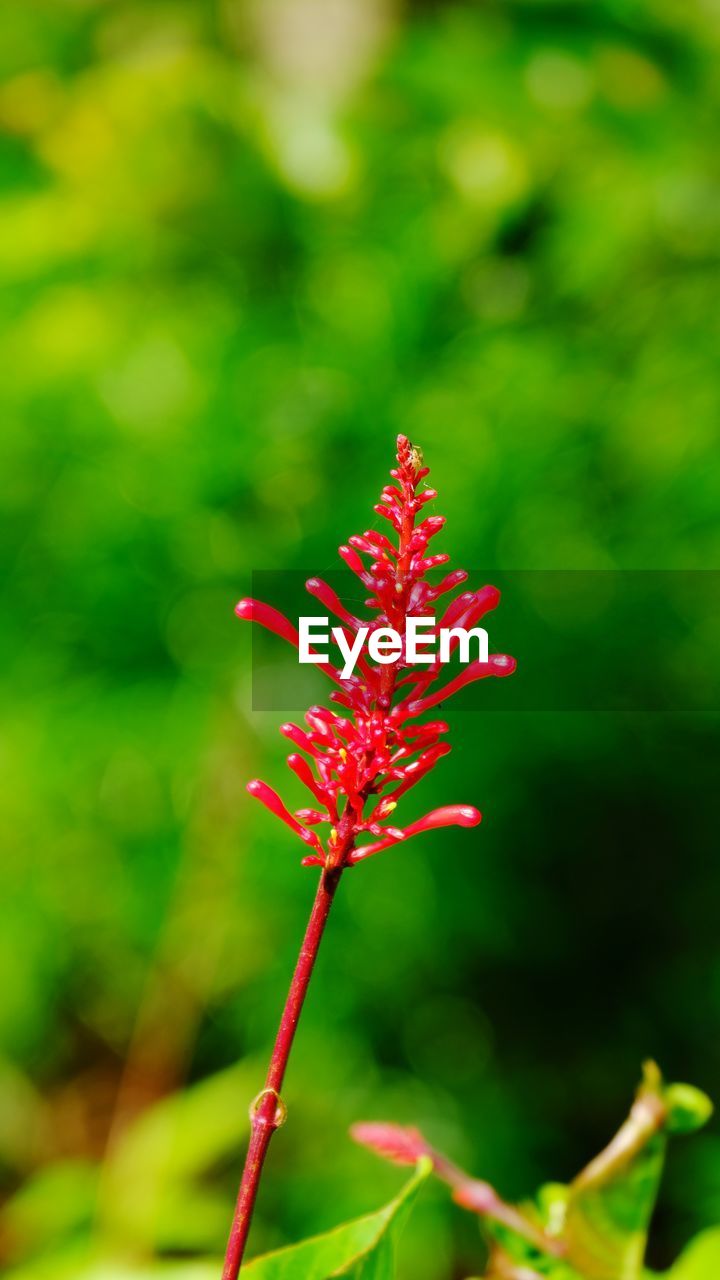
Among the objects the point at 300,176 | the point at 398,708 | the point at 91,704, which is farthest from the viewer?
the point at 91,704

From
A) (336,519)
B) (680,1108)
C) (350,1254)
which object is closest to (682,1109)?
(680,1108)

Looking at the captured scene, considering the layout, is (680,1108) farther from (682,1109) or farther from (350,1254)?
(350,1254)

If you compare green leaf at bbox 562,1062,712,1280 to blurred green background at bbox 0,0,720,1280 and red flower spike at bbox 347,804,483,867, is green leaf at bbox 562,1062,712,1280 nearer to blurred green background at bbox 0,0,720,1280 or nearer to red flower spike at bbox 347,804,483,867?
red flower spike at bbox 347,804,483,867

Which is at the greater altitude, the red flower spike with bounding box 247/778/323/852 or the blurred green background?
the blurred green background

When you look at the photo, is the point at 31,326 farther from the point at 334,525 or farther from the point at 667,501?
the point at 667,501

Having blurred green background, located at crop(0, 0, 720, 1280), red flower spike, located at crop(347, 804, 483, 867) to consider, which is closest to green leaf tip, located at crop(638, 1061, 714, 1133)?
red flower spike, located at crop(347, 804, 483, 867)

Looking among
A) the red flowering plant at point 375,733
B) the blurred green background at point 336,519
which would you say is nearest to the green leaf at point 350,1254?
the red flowering plant at point 375,733

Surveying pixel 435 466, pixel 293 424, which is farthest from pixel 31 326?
pixel 435 466

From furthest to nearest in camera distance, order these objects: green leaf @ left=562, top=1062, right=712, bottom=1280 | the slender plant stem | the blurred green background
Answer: the blurred green background, green leaf @ left=562, top=1062, right=712, bottom=1280, the slender plant stem
